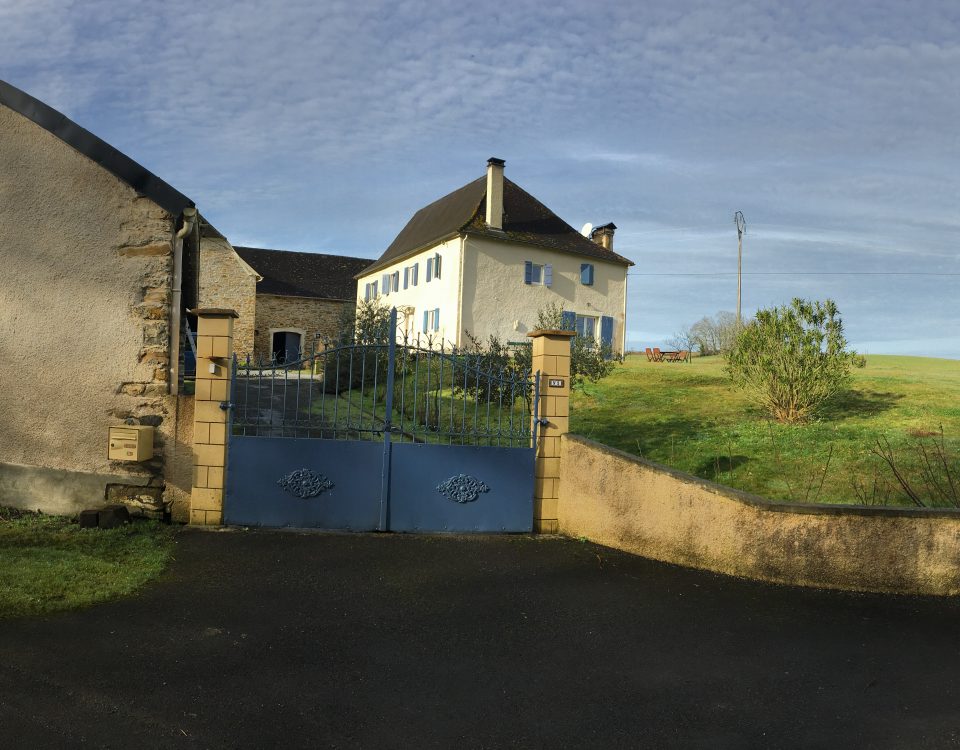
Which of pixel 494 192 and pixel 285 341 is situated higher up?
pixel 494 192

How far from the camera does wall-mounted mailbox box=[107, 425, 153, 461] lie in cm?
772

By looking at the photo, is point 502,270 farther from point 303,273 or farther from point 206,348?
point 206,348

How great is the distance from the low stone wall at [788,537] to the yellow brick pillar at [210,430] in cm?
428

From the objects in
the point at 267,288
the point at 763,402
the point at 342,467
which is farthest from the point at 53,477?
the point at 267,288

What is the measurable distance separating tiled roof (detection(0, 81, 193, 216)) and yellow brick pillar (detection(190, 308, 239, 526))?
4.43 ft

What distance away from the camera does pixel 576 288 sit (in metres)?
31.3

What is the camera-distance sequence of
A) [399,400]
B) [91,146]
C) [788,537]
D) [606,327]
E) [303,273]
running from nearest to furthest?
1. [788,537]
2. [91,146]
3. [399,400]
4. [606,327]
5. [303,273]

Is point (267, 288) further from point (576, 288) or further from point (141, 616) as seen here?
point (141, 616)

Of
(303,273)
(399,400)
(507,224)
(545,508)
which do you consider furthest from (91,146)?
(303,273)

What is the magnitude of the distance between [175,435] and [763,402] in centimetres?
909

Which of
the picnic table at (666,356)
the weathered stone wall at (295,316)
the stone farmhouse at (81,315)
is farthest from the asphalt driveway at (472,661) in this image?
the weathered stone wall at (295,316)

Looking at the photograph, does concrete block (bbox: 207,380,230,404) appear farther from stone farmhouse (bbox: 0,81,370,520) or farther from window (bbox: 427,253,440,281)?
window (bbox: 427,253,440,281)

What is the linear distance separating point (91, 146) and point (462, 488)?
5311mm

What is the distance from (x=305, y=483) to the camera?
799 cm
